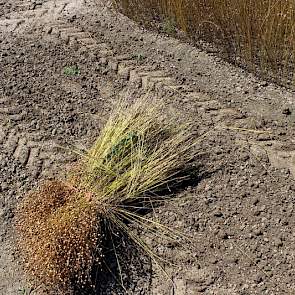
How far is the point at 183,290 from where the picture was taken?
287 centimetres

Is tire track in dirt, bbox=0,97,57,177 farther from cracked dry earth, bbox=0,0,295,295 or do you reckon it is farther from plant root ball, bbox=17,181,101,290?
plant root ball, bbox=17,181,101,290

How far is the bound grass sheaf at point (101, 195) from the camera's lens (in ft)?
9.57

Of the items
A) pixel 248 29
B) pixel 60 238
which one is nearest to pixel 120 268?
pixel 60 238

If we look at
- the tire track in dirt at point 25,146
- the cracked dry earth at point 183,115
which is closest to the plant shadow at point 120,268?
the cracked dry earth at point 183,115

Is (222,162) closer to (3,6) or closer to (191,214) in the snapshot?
(191,214)

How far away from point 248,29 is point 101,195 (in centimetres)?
182

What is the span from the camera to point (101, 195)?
3.21 m

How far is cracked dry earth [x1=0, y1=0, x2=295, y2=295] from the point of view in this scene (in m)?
2.97

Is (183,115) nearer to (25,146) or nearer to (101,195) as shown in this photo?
(101,195)

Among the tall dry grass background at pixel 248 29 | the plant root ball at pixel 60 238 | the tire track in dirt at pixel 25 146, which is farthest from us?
the tall dry grass background at pixel 248 29

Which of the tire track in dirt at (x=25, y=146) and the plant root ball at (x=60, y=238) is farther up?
the tire track in dirt at (x=25, y=146)

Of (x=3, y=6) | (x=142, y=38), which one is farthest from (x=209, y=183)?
(x=3, y=6)

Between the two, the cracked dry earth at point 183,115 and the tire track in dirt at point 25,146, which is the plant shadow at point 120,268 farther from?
the tire track in dirt at point 25,146

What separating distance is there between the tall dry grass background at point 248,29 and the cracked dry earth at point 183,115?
0.49ft
